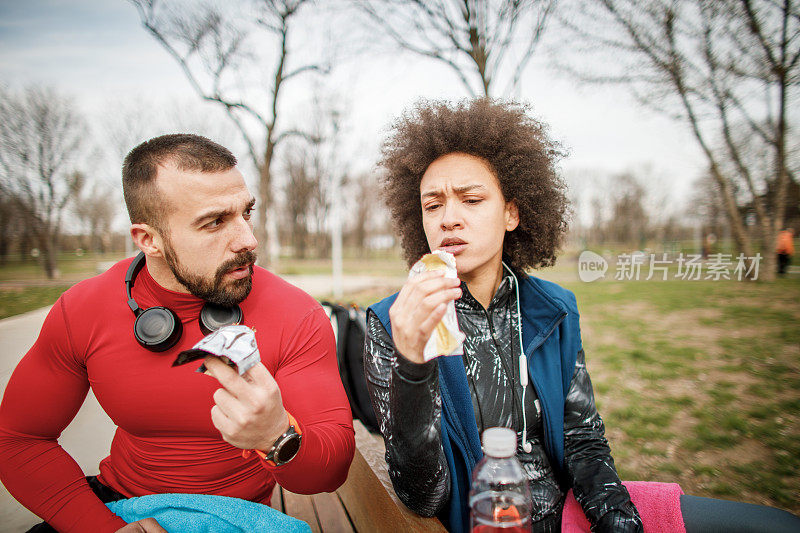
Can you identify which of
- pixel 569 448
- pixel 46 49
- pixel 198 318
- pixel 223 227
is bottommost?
pixel 569 448

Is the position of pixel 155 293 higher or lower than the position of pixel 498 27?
lower

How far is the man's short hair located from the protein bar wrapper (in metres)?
1.01

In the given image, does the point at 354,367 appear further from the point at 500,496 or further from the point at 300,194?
the point at 300,194

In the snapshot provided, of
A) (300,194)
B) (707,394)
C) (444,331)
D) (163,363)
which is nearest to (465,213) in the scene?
(444,331)

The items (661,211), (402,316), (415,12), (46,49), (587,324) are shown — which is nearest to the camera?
(402,316)

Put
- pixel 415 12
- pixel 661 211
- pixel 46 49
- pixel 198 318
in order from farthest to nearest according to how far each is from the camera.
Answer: pixel 661 211
pixel 415 12
pixel 46 49
pixel 198 318

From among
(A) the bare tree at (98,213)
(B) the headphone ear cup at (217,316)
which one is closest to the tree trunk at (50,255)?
(A) the bare tree at (98,213)

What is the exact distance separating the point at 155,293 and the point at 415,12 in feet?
21.7

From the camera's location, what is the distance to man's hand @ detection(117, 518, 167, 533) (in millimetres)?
1469

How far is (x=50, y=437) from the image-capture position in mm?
1687

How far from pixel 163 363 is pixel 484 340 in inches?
56.3

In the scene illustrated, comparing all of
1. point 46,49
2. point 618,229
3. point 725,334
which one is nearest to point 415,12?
point 46,49

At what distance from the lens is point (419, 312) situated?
3.98ft

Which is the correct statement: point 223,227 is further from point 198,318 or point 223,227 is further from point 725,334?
point 725,334
